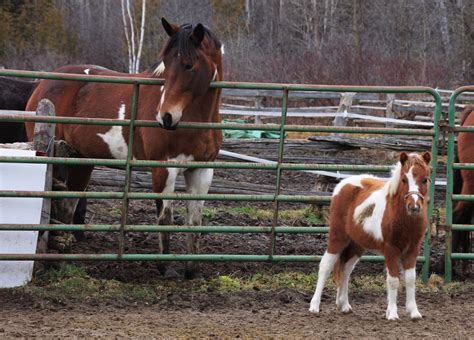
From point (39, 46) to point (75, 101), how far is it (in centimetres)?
3426

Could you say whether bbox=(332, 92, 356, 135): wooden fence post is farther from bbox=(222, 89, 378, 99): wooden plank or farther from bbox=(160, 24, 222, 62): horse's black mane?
bbox=(160, 24, 222, 62): horse's black mane

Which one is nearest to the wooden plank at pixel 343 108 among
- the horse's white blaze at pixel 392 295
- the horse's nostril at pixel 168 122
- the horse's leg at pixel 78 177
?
the horse's leg at pixel 78 177

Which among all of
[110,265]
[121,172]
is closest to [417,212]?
[110,265]

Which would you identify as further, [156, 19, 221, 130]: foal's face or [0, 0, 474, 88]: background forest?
[0, 0, 474, 88]: background forest

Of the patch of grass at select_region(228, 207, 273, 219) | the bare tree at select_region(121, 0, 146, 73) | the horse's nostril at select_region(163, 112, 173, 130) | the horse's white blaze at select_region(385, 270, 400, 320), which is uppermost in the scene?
the bare tree at select_region(121, 0, 146, 73)

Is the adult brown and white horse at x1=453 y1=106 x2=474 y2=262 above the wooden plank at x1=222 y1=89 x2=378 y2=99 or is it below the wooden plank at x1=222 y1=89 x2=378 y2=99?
below

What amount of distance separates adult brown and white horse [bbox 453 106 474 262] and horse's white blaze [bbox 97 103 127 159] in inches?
124

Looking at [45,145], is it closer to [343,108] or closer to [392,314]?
[392,314]

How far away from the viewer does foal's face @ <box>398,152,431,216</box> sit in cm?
595

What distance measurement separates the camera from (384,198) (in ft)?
A: 21.2

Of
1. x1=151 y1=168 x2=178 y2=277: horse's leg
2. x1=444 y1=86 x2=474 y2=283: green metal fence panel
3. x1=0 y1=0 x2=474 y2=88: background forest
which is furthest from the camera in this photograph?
x1=0 y1=0 x2=474 y2=88: background forest

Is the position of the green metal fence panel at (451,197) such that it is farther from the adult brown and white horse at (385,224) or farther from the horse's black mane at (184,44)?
the horse's black mane at (184,44)

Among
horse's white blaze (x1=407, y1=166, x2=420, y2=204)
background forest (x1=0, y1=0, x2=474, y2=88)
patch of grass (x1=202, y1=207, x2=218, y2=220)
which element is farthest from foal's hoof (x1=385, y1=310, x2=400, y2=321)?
background forest (x1=0, y1=0, x2=474, y2=88)

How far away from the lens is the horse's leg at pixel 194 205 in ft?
25.7
